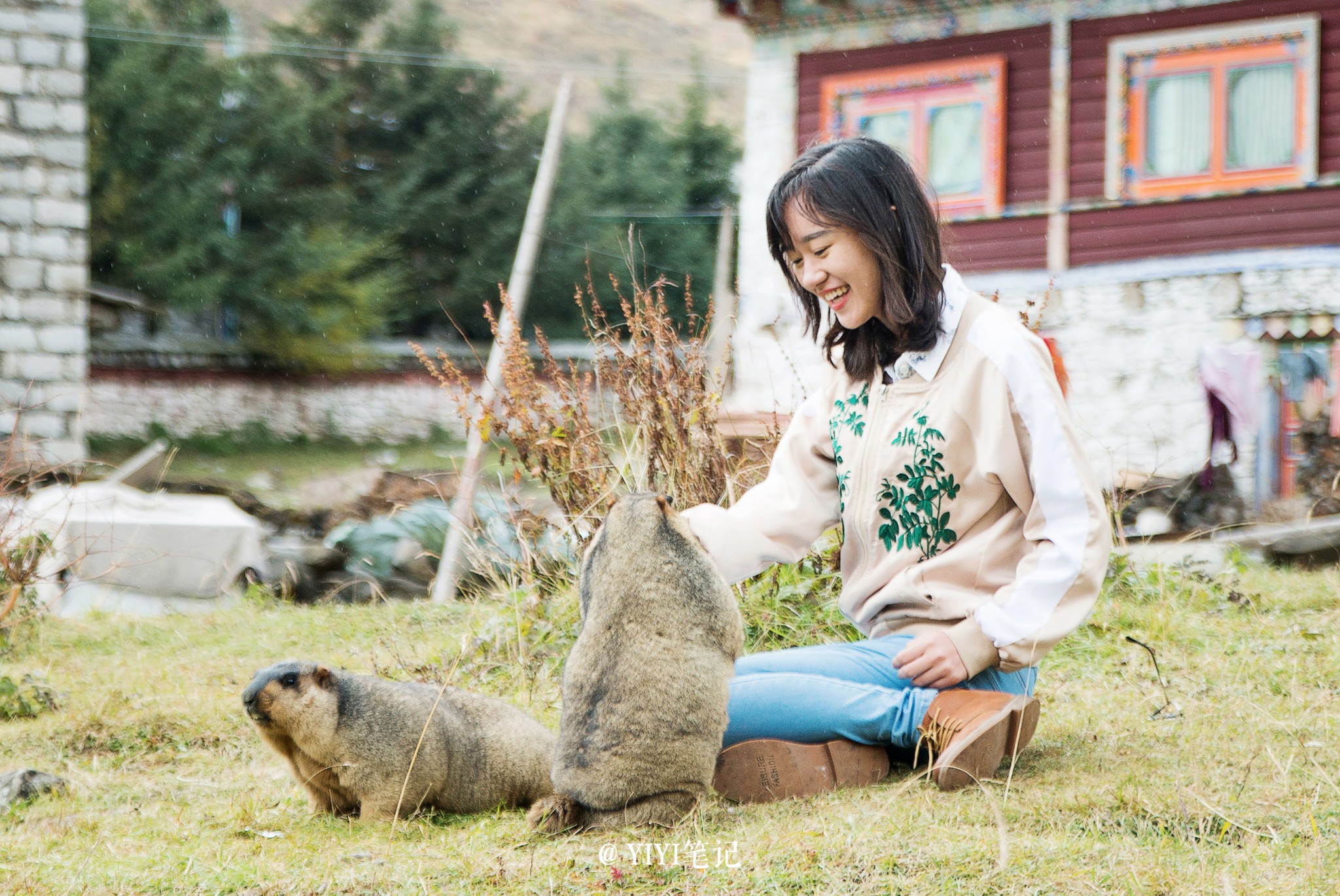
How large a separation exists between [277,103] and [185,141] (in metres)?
2.36

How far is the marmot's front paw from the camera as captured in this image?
2.63 meters

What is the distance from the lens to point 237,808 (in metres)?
3.22

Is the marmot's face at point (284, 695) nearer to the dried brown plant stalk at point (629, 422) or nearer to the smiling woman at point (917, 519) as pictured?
the smiling woman at point (917, 519)

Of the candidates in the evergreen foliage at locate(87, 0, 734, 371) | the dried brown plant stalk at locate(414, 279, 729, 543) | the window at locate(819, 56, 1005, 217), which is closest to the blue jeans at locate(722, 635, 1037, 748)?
the dried brown plant stalk at locate(414, 279, 729, 543)

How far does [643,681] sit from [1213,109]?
11089 millimetres

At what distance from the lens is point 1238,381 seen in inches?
452

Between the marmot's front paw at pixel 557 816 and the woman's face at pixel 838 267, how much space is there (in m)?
1.32

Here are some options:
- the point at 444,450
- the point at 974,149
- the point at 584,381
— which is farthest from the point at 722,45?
the point at 584,381

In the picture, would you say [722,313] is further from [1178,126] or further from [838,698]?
[838,698]

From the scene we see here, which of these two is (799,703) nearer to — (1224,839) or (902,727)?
(902,727)

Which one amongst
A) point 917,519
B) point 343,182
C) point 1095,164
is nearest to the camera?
point 917,519

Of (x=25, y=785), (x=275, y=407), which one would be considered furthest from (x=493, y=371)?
(x=275, y=407)

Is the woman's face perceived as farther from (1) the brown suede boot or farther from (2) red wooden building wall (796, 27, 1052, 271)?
(2) red wooden building wall (796, 27, 1052, 271)

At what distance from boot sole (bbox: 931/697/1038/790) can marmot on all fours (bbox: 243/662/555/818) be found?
1.11 meters
